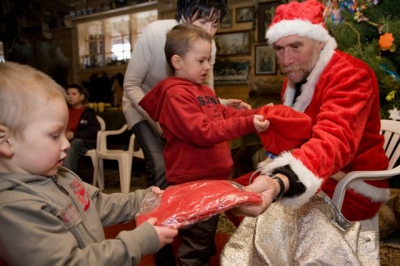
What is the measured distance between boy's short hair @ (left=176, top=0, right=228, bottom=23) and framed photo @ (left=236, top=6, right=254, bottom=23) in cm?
393

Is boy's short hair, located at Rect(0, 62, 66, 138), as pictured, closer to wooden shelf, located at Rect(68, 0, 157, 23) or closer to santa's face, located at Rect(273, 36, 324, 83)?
santa's face, located at Rect(273, 36, 324, 83)

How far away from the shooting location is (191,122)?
4.53ft

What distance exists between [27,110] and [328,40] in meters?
1.24

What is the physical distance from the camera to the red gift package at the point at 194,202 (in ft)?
2.81

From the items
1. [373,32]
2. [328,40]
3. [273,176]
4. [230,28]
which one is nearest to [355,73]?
[328,40]

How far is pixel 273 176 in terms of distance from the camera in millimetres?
1091

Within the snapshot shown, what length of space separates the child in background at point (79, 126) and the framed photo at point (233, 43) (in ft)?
8.60

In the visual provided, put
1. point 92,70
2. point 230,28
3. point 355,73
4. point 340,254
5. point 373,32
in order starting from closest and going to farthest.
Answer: point 340,254, point 355,73, point 373,32, point 230,28, point 92,70

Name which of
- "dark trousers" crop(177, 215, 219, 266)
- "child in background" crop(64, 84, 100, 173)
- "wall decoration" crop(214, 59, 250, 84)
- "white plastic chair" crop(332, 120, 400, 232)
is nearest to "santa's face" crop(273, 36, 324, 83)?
"white plastic chair" crop(332, 120, 400, 232)

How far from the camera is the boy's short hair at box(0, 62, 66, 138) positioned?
0.79m

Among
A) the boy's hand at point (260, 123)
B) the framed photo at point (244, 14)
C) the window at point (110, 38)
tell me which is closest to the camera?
the boy's hand at point (260, 123)

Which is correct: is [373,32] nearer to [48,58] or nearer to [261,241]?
[261,241]

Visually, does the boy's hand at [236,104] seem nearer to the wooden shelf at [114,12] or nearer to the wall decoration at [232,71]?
the wall decoration at [232,71]

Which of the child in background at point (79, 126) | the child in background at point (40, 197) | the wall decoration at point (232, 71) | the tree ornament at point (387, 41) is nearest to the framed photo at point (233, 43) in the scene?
the wall decoration at point (232, 71)
